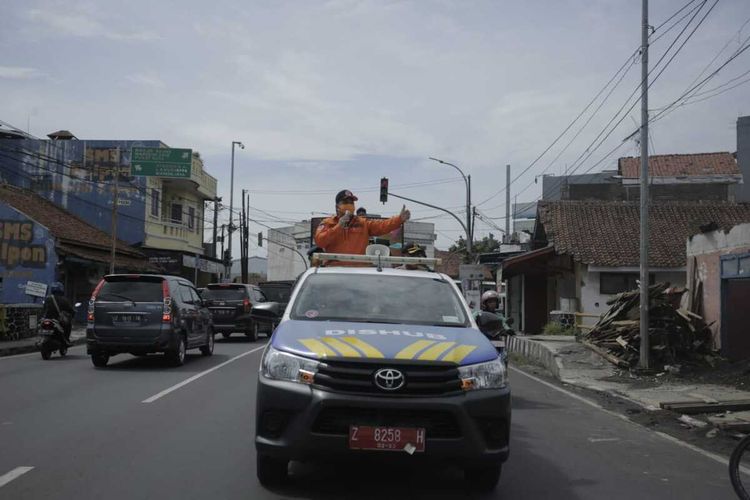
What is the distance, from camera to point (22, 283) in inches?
1083

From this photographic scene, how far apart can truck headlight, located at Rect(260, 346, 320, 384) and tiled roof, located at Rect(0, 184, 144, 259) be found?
25224mm

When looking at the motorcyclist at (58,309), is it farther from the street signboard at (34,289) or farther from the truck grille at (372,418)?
the truck grille at (372,418)

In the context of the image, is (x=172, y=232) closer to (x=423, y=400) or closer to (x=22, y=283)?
(x=22, y=283)

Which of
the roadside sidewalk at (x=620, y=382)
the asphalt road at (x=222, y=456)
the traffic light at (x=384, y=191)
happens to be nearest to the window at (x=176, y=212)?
the traffic light at (x=384, y=191)

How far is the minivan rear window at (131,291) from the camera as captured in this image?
13.6 meters

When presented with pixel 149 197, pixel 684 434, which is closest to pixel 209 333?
pixel 684 434

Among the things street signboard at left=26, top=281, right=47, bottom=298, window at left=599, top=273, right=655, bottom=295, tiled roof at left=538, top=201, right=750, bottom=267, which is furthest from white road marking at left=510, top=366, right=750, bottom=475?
street signboard at left=26, top=281, right=47, bottom=298

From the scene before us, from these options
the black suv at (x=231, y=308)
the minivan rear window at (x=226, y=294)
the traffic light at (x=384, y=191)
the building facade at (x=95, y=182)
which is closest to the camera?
the black suv at (x=231, y=308)

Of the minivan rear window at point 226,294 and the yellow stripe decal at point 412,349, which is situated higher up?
the minivan rear window at point 226,294

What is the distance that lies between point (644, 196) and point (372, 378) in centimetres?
1180

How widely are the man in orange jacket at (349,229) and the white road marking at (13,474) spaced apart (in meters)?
4.22

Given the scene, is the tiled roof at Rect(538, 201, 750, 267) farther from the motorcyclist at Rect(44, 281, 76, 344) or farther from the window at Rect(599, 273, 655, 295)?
the motorcyclist at Rect(44, 281, 76, 344)

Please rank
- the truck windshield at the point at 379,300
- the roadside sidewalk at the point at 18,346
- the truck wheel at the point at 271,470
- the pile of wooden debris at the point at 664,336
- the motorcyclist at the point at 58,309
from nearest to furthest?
the truck wheel at the point at 271,470 → the truck windshield at the point at 379,300 → the pile of wooden debris at the point at 664,336 → the motorcyclist at the point at 58,309 → the roadside sidewalk at the point at 18,346

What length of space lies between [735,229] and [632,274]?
488 inches
